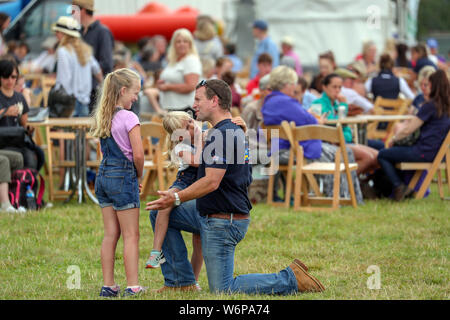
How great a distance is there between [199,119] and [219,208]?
1.90 feet

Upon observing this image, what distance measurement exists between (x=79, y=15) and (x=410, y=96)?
6.01 meters

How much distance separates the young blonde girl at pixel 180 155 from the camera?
5.21 meters

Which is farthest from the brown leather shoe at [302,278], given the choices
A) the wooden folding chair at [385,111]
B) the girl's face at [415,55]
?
the girl's face at [415,55]

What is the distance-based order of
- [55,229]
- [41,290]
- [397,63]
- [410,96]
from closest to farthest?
[41,290], [55,229], [410,96], [397,63]

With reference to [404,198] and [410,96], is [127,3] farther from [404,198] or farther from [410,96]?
[404,198]

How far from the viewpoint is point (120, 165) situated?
5.14 m

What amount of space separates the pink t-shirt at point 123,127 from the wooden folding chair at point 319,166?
149 inches

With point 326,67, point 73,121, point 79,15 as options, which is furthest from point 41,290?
point 326,67

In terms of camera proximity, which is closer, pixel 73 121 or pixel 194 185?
pixel 194 185

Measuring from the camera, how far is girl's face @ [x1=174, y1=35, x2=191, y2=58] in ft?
31.9

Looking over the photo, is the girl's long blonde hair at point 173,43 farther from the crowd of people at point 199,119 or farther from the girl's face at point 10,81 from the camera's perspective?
the girl's face at point 10,81

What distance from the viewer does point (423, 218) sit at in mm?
8289

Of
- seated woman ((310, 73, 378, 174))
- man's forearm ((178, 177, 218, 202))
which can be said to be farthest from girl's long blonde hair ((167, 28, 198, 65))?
man's forearm ((178, 177, 218, 202))

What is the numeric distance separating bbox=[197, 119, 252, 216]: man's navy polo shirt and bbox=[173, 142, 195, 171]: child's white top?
18cm
